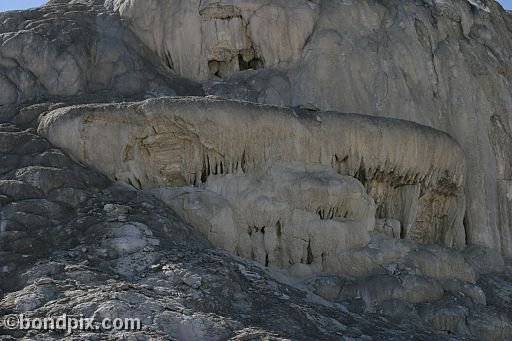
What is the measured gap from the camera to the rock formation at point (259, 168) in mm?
18578

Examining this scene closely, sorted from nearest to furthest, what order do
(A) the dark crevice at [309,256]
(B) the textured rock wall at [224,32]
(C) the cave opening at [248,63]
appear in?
(A) the dark crevice at [309,256] < (B) the textured rock wall at [224,32] < (C) the cave opening at [248,63]

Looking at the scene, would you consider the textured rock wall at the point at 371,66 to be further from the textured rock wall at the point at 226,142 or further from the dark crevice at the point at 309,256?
the dark crevice at the point at 309,256

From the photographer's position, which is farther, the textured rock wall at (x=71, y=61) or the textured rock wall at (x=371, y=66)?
the textured rock wall at (x=371, y=66)

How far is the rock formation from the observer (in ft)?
61.0

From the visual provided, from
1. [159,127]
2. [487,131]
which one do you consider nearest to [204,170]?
[159,127]

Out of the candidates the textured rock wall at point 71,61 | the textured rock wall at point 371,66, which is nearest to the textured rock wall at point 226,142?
the textured rock wall at point 371,66

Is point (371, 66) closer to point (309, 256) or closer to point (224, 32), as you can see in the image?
point (224, 32)

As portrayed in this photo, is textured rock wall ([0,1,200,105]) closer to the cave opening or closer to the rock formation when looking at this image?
the rock formation

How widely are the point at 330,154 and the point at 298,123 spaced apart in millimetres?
1068

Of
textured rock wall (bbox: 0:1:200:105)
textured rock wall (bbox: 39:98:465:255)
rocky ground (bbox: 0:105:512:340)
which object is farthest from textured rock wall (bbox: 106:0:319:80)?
rocky ground (bbox: 0:105:512:340)

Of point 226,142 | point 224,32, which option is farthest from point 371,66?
point 226,142

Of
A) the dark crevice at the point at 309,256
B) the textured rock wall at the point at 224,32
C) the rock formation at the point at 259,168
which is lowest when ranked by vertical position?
the dark crevice at the point at 309,256

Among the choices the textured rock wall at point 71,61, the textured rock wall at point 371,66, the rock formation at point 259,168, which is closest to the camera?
the rock formation at point 259,168

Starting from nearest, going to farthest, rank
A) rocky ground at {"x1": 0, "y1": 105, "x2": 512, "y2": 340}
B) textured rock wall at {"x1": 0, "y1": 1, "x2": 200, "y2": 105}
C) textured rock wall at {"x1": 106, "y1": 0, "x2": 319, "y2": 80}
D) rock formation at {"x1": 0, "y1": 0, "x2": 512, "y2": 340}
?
rocky ground at {"x1": 0, "y1": 105, "x2": 512, "y2": 340} < rock formation at {"x1": 0, "y1": 0, "x2": 512, "y2": 340} < textured rock wall at {"x1": 0, "y1": 1, "x2": 200, "y2": 105} < textured rock wall at {"x1": 106, "y1": 0, "x2": 319, "y2": 80}
